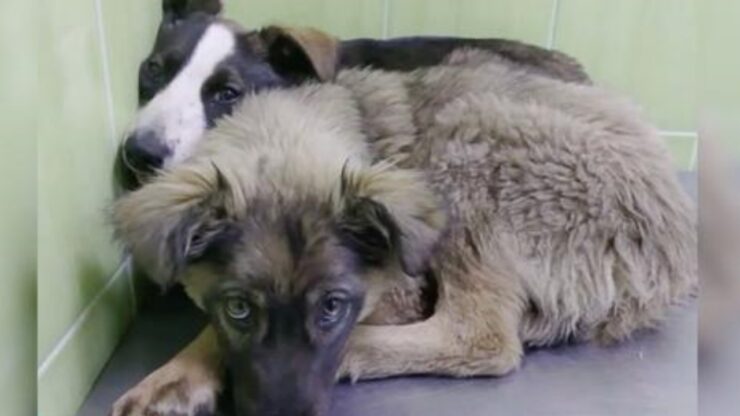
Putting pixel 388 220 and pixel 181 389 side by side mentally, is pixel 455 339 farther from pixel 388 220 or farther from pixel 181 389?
pixel 181 389

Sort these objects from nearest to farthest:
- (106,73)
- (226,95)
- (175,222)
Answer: (175,222) < (106,73) < (226,95)

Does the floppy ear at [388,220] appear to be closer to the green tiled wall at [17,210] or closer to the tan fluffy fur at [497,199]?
the tan fluffy fur at [497,199]

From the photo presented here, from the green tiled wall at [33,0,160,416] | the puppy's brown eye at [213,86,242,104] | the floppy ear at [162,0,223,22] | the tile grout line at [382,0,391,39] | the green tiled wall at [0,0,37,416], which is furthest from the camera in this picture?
the tile grout line at [382,0,391,39]

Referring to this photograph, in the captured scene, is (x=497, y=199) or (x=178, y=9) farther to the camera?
(x=178, y=9)

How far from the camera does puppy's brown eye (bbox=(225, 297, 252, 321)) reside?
1.20m

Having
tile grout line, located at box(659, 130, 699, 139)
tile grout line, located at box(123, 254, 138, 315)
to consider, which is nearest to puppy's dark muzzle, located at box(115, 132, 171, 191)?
tile grout line, located at box(123, 254, 138, 315)

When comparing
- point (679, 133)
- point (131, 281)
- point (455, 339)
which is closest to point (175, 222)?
point (131, 281)

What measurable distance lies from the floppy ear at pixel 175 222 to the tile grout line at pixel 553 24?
1.04 meters

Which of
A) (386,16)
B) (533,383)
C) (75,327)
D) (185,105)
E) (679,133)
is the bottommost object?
(533,383)

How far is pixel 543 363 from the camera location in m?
1.48

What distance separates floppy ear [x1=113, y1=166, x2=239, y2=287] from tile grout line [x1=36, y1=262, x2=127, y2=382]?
149mm

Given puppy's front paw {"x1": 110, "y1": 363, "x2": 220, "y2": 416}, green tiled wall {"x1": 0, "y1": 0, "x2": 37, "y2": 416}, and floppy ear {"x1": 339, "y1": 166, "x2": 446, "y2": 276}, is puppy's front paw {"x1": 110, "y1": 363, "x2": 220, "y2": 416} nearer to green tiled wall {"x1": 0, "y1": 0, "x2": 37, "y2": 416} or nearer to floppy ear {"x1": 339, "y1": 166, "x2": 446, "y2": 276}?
green tiled wall {"x1": 0, "y1": 0, "x2": 37, "y2": 416}

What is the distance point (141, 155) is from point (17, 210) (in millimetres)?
393

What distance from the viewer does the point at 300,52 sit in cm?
173
